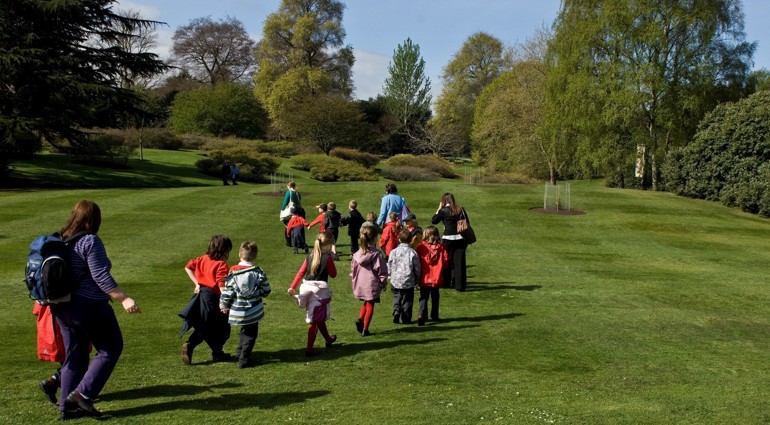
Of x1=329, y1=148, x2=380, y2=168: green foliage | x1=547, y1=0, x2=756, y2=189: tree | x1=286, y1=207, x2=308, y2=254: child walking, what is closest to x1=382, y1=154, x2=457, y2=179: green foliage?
x1=329, y1=148, x2=380, y2=168: green foliage

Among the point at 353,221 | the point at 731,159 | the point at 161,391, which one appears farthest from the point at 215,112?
the point at 161,391

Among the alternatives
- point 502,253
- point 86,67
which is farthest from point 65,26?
point 502,253

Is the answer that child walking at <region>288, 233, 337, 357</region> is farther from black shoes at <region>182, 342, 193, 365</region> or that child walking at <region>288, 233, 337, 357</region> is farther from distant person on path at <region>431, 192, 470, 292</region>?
distant person on path at <region>431, 192, 470, 292</region>

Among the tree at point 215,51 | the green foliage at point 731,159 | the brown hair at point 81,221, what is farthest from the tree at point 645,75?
the tree at point 215,51

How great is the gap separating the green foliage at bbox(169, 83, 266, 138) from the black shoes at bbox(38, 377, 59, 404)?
206 feet

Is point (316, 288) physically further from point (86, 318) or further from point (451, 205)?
point (451, 205)

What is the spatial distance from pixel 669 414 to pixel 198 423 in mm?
4752

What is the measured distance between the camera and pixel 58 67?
3528 centimetres

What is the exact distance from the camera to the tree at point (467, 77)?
82.7 meters

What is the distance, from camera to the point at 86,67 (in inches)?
1453

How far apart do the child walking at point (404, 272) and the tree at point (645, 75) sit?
33.0 m

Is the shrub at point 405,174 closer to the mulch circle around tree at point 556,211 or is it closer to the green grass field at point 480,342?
the mulch circle around tree at point 556,211

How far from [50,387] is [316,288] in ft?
11.3

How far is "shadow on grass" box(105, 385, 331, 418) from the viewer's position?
20.9ft
